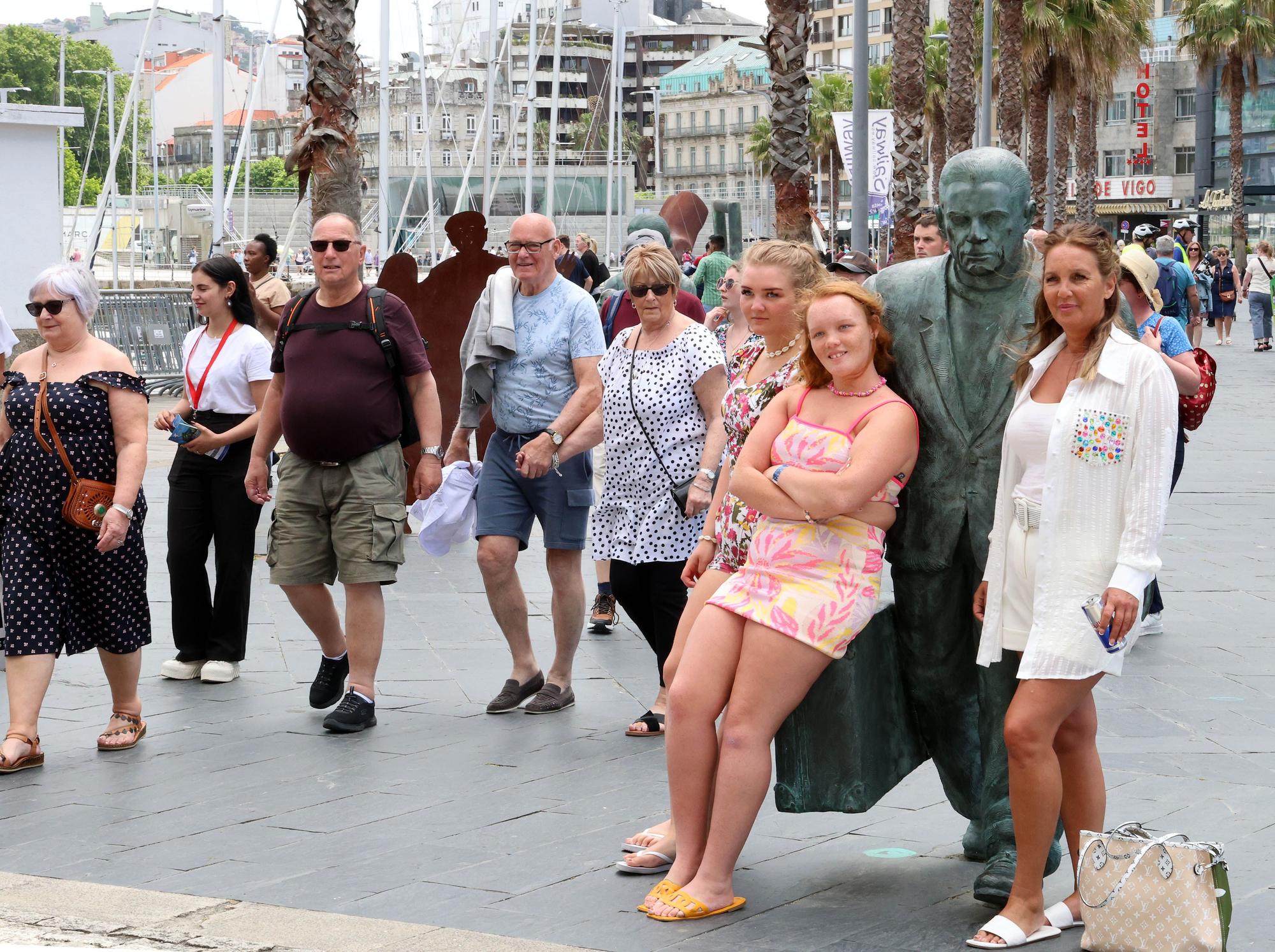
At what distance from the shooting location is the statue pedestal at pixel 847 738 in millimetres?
4438

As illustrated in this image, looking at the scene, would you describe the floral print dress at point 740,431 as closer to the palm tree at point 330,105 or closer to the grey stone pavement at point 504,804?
the grey stone pavement at point 504,804

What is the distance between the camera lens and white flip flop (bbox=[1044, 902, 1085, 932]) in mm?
4227

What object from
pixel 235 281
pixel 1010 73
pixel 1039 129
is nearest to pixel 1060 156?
pixel 1039 129

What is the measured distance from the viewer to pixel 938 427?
177 inches

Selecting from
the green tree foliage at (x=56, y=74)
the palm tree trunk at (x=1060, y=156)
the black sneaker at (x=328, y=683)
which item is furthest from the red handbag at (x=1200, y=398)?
the green tree foliage at (x=56, y=74)

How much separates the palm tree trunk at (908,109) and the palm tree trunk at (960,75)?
20.5ft

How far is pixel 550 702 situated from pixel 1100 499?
3.35 meters

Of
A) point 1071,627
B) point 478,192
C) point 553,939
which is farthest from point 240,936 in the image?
point 478,192

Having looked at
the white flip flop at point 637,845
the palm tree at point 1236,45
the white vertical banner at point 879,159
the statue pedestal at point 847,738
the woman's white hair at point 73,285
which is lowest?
the white flip flop at point 637,845

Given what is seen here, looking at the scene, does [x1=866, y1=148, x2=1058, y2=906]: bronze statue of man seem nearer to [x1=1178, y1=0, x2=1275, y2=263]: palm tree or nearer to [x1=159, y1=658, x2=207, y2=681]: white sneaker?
[x1=159, y1=658, x2=207, y2=681]: white sneaker

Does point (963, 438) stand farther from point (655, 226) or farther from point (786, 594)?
point (655, 226)

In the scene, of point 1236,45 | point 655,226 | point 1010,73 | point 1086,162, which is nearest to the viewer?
point 655,226

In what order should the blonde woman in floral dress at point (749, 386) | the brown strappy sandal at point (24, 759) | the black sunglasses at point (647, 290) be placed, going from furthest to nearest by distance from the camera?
the black sunglasses at point (647, 290), the brown strappy sandal at point (24, 759), the blonde woman in floral dress at point (749, 386)

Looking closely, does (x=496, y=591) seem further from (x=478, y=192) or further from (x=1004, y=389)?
(x=478, y=192)
